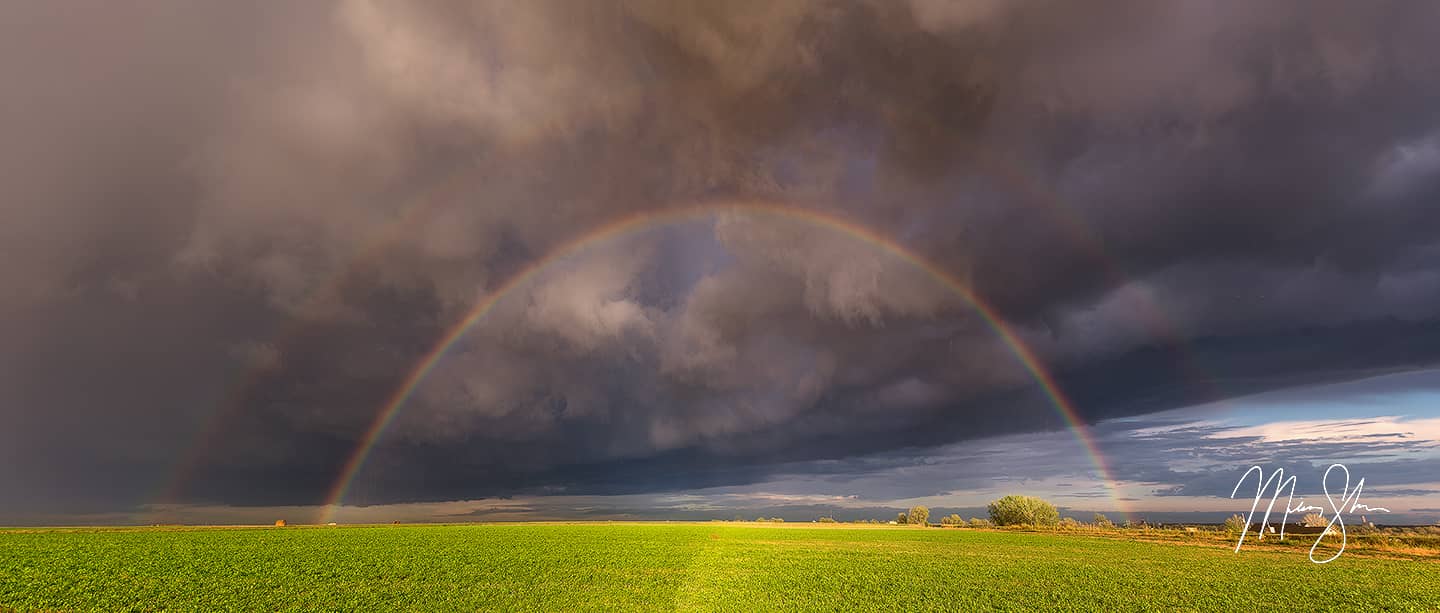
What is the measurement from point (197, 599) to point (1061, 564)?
60.5 m

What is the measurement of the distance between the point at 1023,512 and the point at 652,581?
17252cm

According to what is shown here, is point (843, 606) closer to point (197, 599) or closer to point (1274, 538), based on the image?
point (197, 599)

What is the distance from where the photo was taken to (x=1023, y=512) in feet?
587

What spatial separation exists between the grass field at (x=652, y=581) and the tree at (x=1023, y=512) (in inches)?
4978

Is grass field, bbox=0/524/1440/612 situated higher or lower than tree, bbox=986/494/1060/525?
higher

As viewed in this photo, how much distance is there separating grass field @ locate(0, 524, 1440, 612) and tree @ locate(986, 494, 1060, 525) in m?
126

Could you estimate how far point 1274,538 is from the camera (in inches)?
3489

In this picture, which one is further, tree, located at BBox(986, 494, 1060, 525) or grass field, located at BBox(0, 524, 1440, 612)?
tree, located at BBox(986, 494, 1060, 525)

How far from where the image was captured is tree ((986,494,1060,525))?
17562cm

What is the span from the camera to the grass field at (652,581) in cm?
3094

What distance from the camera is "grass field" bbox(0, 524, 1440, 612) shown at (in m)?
30.9

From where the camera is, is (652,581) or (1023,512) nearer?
(652,581)

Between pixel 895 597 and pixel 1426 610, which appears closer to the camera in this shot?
pixel 1426 610

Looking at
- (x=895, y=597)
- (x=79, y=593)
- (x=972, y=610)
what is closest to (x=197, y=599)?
(x=79, y=593)
